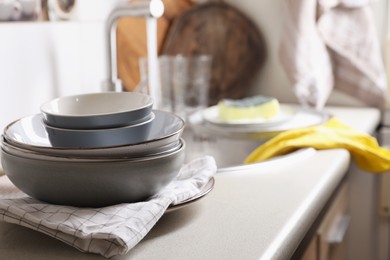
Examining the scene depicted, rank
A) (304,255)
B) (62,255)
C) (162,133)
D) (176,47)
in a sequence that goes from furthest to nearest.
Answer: (176,47), (304,255), (162,133), (62,255)

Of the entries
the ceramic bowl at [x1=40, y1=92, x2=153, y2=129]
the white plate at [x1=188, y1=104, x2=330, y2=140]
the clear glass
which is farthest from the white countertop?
the clear glass

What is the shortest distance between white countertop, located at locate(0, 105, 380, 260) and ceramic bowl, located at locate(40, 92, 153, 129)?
14cm

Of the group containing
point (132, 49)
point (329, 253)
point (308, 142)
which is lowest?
point (329, 253)

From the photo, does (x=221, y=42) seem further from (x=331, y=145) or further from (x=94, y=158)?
(x=94, y=158)

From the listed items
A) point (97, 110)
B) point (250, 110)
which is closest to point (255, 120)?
point (250, 110)

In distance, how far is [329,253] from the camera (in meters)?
1.10

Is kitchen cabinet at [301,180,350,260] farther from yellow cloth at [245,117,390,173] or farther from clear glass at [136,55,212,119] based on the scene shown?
clear glass at [136,55,212,119]

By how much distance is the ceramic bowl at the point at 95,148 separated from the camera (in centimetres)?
67

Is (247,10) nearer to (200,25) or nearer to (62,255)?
(200,25)

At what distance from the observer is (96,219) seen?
25.9 inches

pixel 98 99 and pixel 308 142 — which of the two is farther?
pixel 308 142

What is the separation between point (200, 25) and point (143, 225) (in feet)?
3.50

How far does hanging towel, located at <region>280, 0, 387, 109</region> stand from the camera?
4.90 feet

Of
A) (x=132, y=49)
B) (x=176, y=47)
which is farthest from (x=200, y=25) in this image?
(x=132, y=49)
